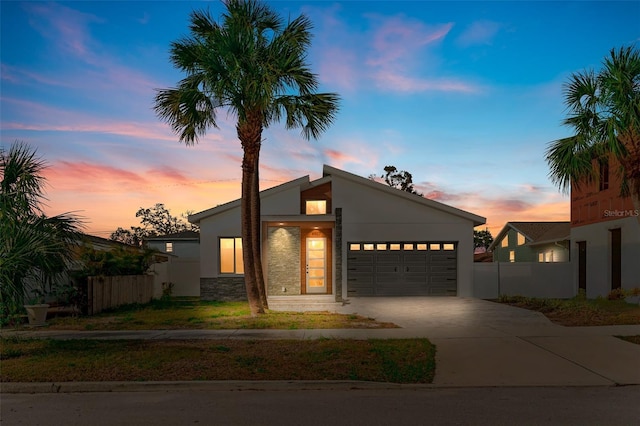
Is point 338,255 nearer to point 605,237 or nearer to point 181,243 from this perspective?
point 605,237

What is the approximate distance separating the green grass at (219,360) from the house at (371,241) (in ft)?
35.1

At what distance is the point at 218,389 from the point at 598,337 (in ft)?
28.2

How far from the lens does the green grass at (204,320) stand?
531 inches

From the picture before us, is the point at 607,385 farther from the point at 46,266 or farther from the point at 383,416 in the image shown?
the point at 46,266

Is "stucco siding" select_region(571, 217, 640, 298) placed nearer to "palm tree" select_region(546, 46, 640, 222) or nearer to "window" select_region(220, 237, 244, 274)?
"palm tree" select_region(546, 46, 640, 222)

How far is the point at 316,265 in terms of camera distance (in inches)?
872

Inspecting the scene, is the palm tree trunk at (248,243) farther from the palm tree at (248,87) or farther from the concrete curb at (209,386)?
the concrete curb at (209,386)

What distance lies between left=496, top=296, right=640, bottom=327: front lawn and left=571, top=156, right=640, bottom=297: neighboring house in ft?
6.67

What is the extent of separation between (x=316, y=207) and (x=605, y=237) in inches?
460

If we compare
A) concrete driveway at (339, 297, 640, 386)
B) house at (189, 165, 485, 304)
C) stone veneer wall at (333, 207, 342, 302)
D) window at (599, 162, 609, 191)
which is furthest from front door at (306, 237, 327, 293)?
window at (599, 162, 609, 191)

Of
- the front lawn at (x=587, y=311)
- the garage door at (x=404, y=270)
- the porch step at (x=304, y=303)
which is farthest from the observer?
the garage door at (x=404, y=270)

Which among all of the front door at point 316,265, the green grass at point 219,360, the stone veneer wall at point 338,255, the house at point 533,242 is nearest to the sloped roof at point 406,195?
the stone veneer wall at point 338,255

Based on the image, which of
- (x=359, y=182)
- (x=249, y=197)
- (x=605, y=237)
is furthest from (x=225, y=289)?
(x=605, y=237)

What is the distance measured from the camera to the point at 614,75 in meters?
13.8
